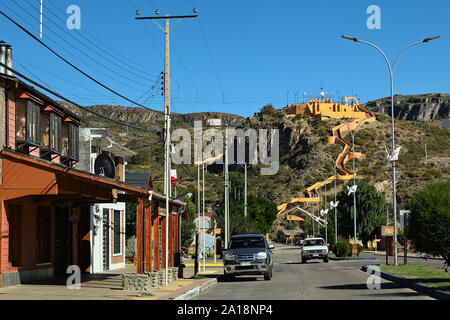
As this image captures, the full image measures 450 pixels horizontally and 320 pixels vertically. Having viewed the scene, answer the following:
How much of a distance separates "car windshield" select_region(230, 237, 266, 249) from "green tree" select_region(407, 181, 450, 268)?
410 inches

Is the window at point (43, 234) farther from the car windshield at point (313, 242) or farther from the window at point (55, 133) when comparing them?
the car windshield at point (313, 242)

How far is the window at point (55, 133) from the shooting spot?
2739 cm

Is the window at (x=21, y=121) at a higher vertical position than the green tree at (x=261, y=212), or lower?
higher

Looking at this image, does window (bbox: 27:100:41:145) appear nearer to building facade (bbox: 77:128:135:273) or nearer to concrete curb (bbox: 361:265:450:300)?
building facade (bbox: 77:128:135:273)

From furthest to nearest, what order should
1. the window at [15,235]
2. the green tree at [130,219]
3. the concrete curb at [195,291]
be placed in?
the green tree at [130,219], the window at [15,235], the concrete curb at [195,291]

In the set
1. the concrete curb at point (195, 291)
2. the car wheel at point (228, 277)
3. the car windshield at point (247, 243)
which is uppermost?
the car windshield at point (247, 243)

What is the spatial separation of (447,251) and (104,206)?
20.5 m

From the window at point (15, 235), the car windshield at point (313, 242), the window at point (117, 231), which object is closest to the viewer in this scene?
the window at point (15, 235)

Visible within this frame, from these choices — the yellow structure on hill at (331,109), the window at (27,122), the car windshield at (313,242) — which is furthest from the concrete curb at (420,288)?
the yellow structure on hill at (331,109)

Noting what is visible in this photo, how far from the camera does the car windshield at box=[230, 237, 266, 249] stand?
31.2 meters

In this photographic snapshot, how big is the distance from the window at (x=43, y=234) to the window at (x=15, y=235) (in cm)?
216

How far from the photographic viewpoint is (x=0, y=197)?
2100 cm

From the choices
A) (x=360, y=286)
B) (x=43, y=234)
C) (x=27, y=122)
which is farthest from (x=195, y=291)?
(x=27, y=122)

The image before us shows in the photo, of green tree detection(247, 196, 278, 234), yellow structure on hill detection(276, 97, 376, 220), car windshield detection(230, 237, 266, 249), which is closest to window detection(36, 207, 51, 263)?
car windshield detection(230, 237, 266, 249)
